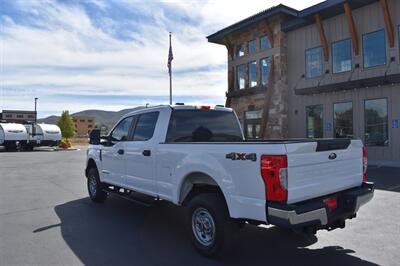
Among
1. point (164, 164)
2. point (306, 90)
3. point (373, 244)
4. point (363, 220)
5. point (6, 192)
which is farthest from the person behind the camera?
point (306, 90)

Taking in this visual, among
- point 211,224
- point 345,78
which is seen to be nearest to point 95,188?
point 211,224

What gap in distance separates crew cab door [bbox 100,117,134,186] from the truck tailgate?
11.8ft

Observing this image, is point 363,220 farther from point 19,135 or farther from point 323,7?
point 19,135

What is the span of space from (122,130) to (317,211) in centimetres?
422

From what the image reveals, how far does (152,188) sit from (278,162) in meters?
2.63

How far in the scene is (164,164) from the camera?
532 cm

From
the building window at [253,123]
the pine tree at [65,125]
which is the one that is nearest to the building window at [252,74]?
the building window at [253,123]

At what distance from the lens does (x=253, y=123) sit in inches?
926

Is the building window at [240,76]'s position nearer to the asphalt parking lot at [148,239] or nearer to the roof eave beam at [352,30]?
the roof eave beam at [352,30]

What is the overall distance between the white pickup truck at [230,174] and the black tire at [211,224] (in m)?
0.01

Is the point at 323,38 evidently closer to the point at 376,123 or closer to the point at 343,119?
the point at 343,119

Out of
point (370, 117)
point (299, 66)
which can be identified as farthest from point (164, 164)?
point (299, 66)

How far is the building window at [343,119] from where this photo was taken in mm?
17719

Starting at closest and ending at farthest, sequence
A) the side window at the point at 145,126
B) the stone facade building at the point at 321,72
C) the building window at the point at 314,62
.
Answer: the side window at the point at 145,126 → the stone facade building at the point at 321,72 → the building window at the point at 314,62
